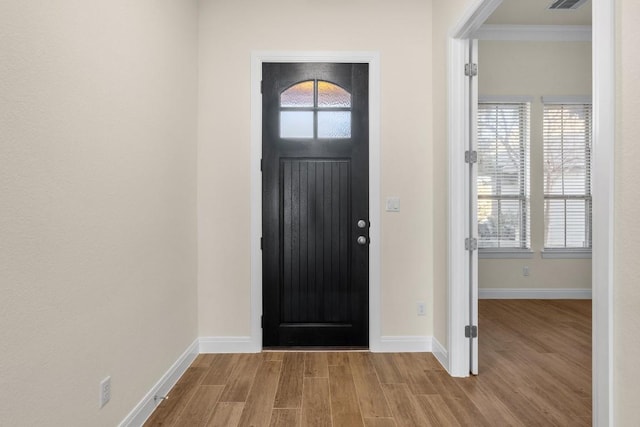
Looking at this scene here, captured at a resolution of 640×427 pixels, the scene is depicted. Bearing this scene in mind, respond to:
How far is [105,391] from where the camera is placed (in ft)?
5.94

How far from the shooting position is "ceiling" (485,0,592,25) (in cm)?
440

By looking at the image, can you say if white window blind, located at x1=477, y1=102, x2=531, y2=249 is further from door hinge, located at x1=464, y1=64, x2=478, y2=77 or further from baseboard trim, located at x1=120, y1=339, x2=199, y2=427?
baseboard trim, located at x1=120, y1=339, x2=199, y2=427

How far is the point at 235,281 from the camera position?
3260 millimetres

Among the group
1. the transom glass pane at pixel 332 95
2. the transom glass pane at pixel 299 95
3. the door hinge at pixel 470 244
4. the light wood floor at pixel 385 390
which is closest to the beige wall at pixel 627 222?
the light wood floor at pixel 385 390

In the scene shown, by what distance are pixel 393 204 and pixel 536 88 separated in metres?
3.23

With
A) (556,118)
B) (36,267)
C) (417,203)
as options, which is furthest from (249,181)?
(556,118)

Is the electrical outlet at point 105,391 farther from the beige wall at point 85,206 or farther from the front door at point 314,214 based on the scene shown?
the front door at point 314,214

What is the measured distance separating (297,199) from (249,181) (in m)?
0.41

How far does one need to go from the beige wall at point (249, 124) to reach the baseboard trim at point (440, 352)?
0.13 meters

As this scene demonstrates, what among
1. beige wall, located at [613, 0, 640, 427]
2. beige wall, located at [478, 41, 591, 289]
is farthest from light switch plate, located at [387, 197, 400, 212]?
beige wall, located at [478, 41, 591, 289]

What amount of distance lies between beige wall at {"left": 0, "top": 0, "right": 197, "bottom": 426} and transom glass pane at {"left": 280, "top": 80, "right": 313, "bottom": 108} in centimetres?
91

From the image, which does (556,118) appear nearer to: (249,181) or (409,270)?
(409,270)

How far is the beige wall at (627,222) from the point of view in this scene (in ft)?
4.17

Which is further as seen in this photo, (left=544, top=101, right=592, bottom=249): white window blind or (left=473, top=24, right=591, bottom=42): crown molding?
(left=544, top=101, right=592, bottom=249): white window blind
